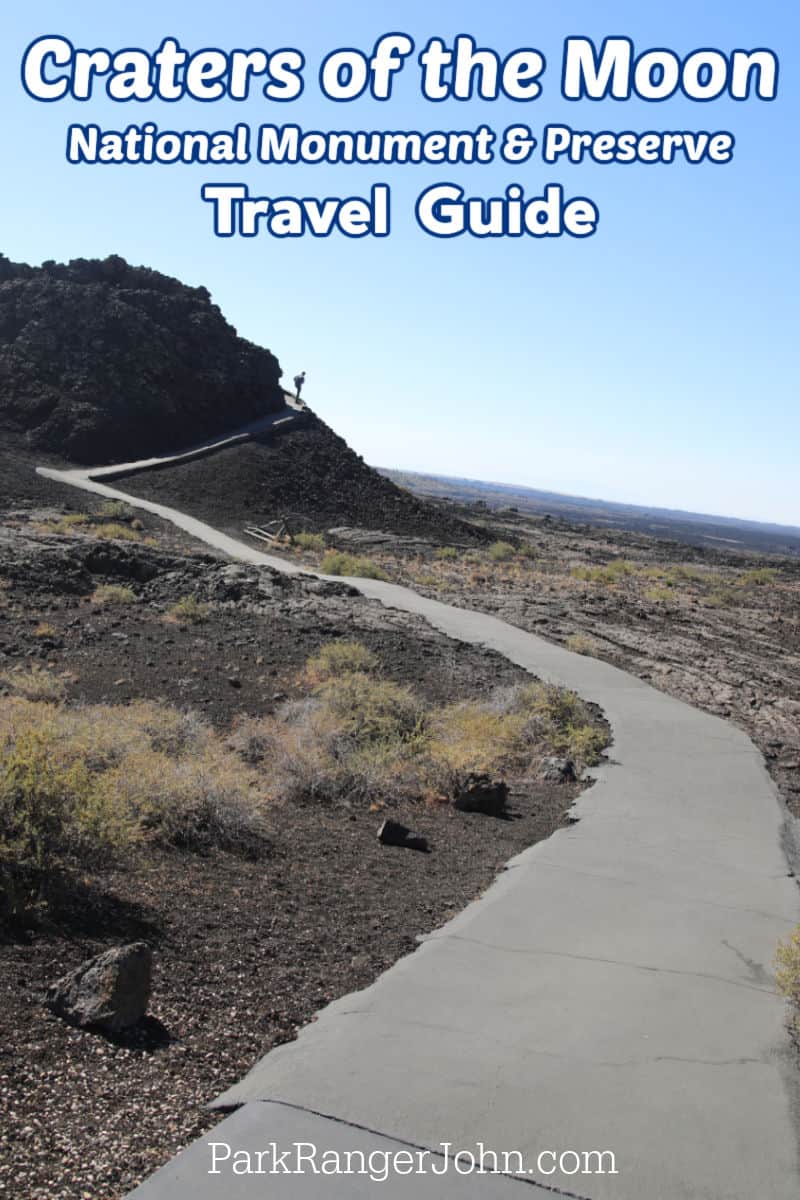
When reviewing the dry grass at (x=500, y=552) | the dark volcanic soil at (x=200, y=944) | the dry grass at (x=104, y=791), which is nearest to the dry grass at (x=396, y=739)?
the dark volcanic soil at (x=200, y=944)

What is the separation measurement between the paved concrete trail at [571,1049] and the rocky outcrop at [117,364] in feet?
121

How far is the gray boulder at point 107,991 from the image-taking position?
4.01m

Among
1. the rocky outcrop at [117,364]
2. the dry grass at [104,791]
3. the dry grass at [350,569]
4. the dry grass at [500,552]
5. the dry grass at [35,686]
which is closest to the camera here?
the dry grass at [104,791]

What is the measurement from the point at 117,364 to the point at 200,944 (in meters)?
42.8

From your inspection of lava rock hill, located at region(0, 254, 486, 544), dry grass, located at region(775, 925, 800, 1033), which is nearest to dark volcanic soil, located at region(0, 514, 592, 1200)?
dry grass, located at region(775, 925, 800, 1033)

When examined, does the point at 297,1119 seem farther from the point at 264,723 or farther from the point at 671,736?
the point at 671,736

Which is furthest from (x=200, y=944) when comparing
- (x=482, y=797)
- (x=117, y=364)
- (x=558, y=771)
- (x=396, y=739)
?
(x=117, y=364)

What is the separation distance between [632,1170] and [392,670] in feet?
35.9

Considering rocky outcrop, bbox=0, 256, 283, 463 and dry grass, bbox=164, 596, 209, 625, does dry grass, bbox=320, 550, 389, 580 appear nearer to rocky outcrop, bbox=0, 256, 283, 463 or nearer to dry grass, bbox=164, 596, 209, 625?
dry grass, bbox=164, 596, 209, 625

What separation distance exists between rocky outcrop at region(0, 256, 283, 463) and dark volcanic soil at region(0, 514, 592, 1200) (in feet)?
99.2

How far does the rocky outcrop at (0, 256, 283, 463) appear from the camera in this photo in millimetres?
40906

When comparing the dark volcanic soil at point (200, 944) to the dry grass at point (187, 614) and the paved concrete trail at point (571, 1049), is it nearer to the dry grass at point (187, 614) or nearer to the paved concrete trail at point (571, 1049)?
the paved concrete trail at point (571, 1049)

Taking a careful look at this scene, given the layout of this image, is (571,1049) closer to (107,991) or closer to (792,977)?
(792,977)

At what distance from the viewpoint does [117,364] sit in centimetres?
4381
